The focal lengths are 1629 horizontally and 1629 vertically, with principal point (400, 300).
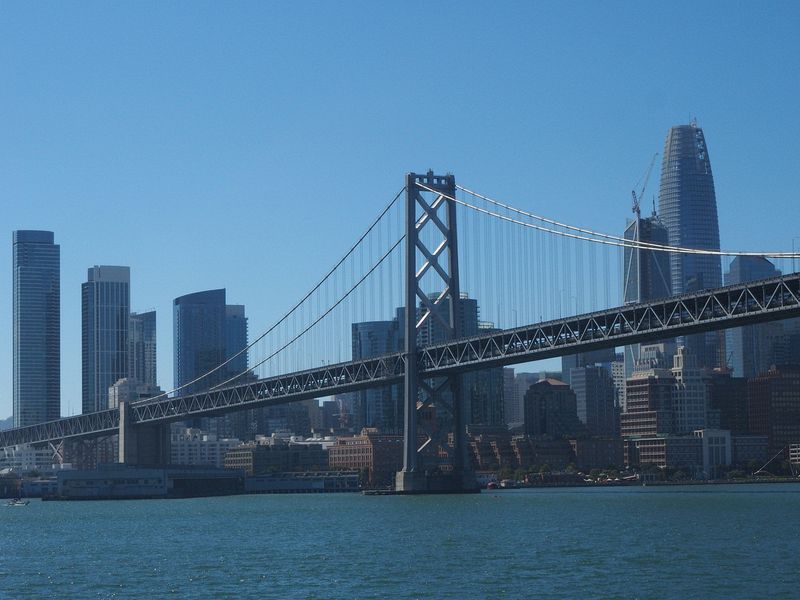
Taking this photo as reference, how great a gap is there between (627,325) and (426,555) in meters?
34.8

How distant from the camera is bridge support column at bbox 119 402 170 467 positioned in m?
126

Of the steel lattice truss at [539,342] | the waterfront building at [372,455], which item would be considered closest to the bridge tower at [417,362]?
the steel lattice truss at [539,342]

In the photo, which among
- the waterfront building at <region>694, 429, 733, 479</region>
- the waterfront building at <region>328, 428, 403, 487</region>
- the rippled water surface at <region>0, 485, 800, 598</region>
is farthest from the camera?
the waterfront building at <region>694, 429, 733, 479</region>

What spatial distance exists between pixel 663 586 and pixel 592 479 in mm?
129904

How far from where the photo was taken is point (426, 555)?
42.6 meters

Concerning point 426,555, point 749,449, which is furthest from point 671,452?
point 426,555

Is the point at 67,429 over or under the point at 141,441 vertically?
over

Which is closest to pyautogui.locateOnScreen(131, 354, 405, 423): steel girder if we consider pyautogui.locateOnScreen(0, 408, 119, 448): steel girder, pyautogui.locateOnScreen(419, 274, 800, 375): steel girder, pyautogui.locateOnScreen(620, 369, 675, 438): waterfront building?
pyautogui.locateOnScreen(419, 274, 800, 375): steel girder

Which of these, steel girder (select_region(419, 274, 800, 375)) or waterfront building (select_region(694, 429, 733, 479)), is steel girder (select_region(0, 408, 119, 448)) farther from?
waterfront building (select_region(694, 429, 733, 479))

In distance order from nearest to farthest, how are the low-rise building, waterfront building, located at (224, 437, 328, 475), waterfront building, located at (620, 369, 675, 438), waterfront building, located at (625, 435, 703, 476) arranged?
waterfront building, located at (625, 435, 703, 476) → the low-rise building → waterfront building, located at (224, 437, 328, 475) → waterfront building, located at (620, 369, 675, 438)

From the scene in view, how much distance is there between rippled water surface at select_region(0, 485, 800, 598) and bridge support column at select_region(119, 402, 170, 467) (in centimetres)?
5752

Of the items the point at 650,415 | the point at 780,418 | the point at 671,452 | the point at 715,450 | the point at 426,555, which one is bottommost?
the point at 426,555

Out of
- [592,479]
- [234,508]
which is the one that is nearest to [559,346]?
[234,508]

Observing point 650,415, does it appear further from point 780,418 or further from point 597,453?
point 780,418
